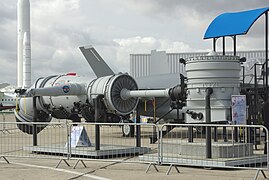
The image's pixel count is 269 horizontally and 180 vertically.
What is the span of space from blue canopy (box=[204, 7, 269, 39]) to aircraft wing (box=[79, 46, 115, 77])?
44.5 feet

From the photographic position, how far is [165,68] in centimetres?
2723

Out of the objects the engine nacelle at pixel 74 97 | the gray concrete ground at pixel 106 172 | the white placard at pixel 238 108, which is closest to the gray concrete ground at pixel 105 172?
the gray concrete ground at pixel 106 172

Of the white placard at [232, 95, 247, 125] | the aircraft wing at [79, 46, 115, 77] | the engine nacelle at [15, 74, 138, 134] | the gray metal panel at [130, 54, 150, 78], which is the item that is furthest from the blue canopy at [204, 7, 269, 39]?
the gray metal panel at [130, 54, 150, 78]

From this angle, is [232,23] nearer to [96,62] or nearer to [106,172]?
[106,172]

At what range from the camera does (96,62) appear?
2578 centimetres

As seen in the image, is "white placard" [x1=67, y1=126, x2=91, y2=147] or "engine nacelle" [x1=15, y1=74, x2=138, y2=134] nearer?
"white placard" [x1=67, y1=126, x2=91, y2=147]

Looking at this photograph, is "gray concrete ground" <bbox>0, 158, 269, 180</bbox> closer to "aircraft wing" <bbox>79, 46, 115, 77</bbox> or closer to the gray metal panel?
"aircraft wing" <bbox>79, 46, 115, 77</bbox>

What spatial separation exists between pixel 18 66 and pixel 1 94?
6.60 metres

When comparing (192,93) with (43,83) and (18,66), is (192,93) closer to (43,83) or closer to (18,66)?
(43,83)

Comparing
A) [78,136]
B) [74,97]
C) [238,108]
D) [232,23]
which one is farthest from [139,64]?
[238,108]

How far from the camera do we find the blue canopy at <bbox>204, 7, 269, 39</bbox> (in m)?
10.6

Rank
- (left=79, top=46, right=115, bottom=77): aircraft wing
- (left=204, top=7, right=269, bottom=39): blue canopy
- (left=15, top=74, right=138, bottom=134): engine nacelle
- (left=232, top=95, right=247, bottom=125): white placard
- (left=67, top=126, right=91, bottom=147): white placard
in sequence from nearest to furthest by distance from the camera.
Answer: (left=232, top=95, right=247, bottom=125): white placard
(left=204, top=7, right=269, bottom=39): blue canopy
(left=67, top=126, right=91, bottom=147): white placard
(left=15, top=74, right=138, bottom=134): engine nacelle
(left=79, top=46, right=115, bottom=77): aircraft wing

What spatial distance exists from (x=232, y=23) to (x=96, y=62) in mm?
15315

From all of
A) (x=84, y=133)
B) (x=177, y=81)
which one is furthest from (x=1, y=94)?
(x=84, y=133)
